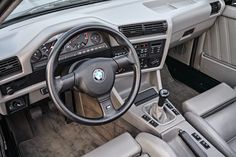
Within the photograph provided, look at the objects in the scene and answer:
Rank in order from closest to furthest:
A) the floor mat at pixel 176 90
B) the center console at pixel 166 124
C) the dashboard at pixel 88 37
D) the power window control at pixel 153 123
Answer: the dashboard at pixel 88 37 → the center console at pixel 166 124 → the power window control at pixel 153 123 → the floor mat at pixel 176 90

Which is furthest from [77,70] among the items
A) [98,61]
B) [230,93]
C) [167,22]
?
[230,93]

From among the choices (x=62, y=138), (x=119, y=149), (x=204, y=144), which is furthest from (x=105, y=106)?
(x=62, y=138)

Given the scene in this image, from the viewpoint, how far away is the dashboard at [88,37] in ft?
4.81

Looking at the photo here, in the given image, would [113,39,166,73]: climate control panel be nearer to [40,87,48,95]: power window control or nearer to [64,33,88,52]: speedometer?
[64,33,88,52]: speedometer

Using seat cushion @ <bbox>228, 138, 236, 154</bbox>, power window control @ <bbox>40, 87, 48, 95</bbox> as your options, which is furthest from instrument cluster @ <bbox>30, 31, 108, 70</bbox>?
seat cushion @ <bbox>228, 138, 236, 154</bbox>

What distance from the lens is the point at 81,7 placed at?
1861 millimetres

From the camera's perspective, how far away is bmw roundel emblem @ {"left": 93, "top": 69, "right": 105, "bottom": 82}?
4.30ft

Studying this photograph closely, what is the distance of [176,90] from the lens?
2756 millimetres

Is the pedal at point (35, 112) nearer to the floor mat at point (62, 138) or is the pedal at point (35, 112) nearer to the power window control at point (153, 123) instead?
the floor mat at point (62, 138)

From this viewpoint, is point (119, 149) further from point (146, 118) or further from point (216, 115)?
point (216, 115)

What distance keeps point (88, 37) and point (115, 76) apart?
0.26m

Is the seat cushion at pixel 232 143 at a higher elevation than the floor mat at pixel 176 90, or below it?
higher

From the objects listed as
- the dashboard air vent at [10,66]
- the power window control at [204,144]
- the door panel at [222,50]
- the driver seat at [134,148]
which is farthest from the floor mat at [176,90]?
the dashboard air vent at [10,66]

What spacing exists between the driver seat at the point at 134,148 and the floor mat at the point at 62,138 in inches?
21.8
